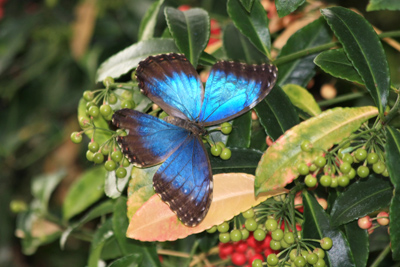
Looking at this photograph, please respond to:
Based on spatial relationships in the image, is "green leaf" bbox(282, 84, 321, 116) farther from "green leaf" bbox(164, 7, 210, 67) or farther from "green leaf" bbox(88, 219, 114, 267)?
"green leaf" bbox(88, 219, 114, 267)

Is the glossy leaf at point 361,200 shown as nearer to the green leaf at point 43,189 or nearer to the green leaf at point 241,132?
the green leaf at point 241,132

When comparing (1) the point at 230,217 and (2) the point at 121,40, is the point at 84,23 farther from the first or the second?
(1) the point at 230,217

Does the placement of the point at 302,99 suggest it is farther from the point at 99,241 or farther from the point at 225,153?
the point at 99,241

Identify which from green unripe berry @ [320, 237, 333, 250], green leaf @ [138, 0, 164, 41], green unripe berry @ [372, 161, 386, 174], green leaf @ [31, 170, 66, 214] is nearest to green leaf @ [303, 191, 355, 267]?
green unripe berry @ [320, 237, 333, 250]

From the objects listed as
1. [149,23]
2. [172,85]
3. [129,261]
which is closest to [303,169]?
[172,85]

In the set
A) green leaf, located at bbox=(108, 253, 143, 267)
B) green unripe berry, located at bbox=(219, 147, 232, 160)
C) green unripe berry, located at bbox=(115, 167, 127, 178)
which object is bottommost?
green leaf, located at bbox=(108, 253, 143, 267)

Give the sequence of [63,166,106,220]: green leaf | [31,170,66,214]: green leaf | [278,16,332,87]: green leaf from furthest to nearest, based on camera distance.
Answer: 1. [31,170,66,214]: green leaf
2. [63,166,106,220]: green leaf
3. [278,16,332,87]: green leaf
